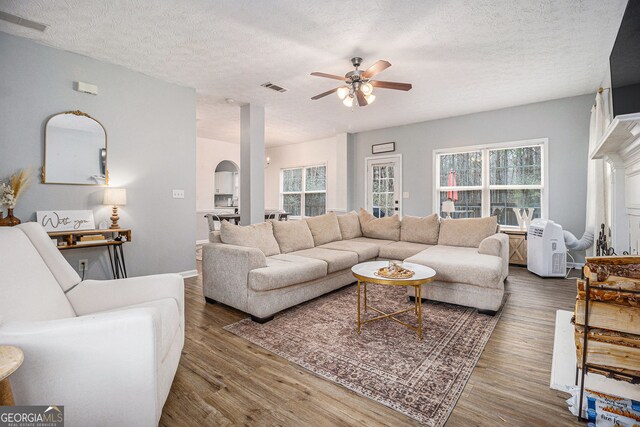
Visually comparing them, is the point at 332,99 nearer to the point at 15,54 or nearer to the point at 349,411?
the point at 15,54

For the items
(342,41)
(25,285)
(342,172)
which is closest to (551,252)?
(342,41)

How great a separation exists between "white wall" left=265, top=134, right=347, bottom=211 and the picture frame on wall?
0.71m

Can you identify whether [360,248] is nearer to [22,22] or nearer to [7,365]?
[7,365]

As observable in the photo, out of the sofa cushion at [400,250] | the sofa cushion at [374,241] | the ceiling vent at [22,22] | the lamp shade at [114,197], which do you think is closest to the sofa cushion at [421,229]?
the sofa cushion at [400,250]

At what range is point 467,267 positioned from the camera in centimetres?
279

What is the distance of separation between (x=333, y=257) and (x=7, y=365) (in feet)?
8.77

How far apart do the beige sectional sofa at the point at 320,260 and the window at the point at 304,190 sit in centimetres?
359

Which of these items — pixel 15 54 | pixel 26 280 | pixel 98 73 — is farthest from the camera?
pixel 98 73

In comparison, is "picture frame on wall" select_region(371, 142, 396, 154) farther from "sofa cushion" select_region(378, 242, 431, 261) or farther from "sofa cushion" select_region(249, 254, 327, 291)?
"sofa cushion" select_region(249, 254, 327, 291)

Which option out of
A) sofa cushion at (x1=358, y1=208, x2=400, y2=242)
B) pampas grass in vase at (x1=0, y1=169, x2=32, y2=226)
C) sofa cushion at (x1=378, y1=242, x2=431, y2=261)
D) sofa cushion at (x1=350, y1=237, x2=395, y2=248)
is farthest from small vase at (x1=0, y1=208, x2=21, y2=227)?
sofa cushion at (x1=358, y1=208, x2=400, y2=242)

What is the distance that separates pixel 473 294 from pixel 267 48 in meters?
3.33

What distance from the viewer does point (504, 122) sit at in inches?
202

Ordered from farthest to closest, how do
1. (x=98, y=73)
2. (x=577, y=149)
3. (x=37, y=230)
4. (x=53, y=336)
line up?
(x=577, y=149) < (x=98, y=73) < (x=37, y=230) < (x=53, y=336)

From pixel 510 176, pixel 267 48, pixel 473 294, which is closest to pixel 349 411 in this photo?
Answer: pixel 473 294
